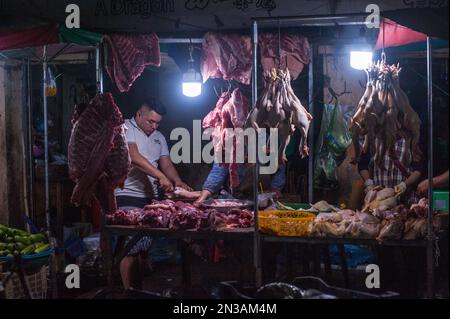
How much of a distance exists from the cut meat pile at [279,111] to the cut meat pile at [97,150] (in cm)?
137

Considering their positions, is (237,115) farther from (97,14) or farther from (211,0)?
(97,14)

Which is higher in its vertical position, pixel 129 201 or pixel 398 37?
pixel 398 37

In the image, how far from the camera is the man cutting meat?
646cm

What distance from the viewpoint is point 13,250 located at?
19.5 feet

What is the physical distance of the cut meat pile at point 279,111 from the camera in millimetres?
5383

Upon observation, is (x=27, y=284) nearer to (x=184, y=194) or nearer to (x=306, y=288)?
(x=184, y=194)

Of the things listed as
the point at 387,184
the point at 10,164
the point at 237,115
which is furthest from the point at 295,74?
the point at 10,164

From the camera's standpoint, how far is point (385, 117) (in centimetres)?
538

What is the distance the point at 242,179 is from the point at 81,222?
2.89m

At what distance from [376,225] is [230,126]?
217 centimetres

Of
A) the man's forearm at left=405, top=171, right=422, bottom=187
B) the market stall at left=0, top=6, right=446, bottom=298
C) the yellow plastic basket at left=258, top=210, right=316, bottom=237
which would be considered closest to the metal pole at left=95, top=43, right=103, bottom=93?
the market stall at left=0, top=6, right=446, bottom=298

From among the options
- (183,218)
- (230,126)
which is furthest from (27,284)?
A: (230,126)

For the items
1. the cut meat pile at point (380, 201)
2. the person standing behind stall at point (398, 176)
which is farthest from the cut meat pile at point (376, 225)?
the person standing behind stall at point (398, 176)

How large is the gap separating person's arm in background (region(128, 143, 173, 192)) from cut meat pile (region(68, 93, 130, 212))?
945 mm
